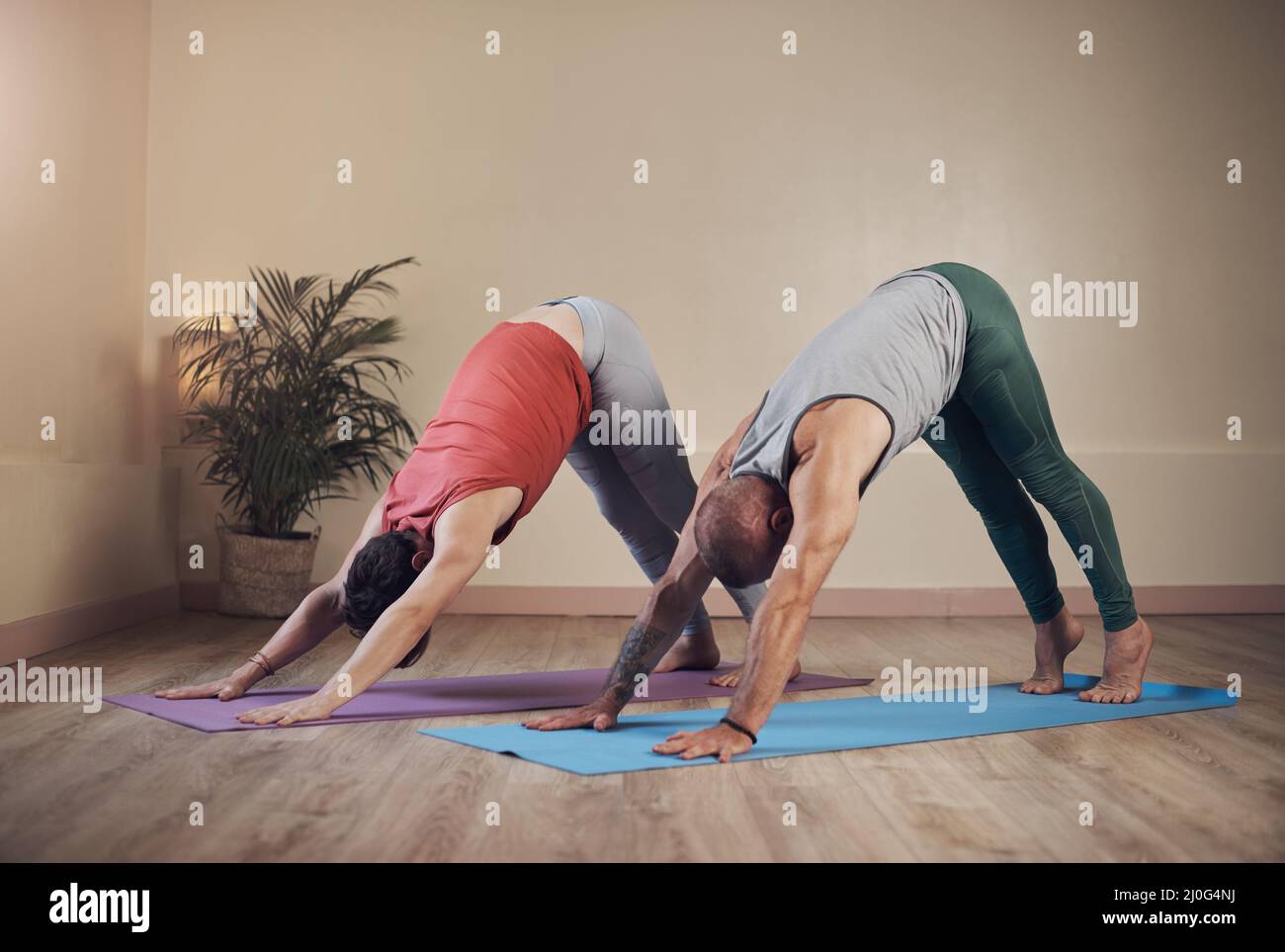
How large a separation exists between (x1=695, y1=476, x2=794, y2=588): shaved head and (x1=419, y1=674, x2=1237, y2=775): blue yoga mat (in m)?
0.36

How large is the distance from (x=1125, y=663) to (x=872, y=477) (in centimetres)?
106

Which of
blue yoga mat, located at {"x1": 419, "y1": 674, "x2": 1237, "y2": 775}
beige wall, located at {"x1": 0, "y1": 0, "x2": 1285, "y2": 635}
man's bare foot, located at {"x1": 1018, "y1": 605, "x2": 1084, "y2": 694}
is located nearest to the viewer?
blue yoga mat, located at {"x1": 419, "y1": 674, "x2": 1237, "y2": 775}

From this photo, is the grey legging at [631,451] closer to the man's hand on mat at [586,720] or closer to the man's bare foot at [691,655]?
the man's bare foot at [691,655]

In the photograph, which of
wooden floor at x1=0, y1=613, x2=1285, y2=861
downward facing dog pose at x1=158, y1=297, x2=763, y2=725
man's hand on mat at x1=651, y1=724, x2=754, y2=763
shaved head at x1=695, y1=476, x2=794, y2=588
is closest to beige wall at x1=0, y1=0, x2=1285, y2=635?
downward facing dog pose at x1=158, y1=297, x2=763, y2=725

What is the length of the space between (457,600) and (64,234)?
212 centimetres

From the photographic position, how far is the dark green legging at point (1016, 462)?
2811mm

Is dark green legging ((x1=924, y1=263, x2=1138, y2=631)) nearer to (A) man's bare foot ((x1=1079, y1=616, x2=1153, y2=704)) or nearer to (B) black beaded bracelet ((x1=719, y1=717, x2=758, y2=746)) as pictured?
(A) man's bare foot ((x1=1079, y1=616, x2=1153, y2=704))

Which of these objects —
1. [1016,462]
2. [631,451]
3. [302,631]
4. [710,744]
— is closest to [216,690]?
[302,631]

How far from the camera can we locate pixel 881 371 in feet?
8.13

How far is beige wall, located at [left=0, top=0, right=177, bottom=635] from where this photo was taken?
373 centimetres

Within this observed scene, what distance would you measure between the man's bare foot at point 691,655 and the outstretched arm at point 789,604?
4.14 feet

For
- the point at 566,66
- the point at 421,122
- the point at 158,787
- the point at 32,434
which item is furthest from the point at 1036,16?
the point at 158,787

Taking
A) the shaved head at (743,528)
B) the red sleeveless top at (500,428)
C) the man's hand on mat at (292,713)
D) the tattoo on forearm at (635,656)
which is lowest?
the man's hand on mat at (292,713)

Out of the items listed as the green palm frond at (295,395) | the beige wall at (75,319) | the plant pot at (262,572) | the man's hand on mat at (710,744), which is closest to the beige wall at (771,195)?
the green palm frond at (295,395)
